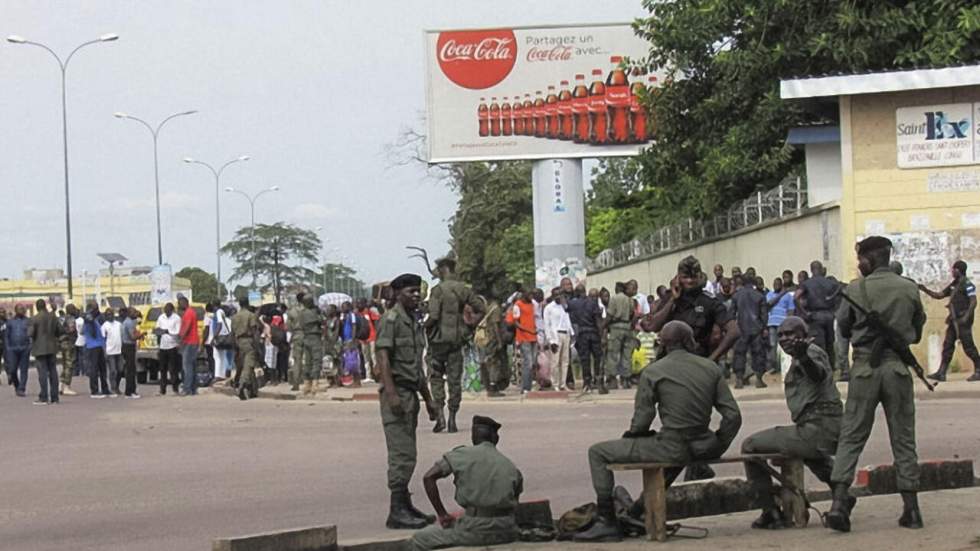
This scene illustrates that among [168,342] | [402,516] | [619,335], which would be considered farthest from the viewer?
[168,342]

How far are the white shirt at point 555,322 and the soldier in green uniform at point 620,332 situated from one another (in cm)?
77

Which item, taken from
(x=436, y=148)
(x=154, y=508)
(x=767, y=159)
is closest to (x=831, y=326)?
(x=767, y=159)

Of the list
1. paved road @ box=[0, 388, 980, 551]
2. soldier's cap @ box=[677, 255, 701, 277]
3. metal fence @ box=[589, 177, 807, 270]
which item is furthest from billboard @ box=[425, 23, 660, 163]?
soldier's cap @ box=[677, 255, 701, 277]

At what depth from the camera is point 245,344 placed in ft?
84.4

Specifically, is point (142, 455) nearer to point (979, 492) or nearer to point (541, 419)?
point (541, 419)

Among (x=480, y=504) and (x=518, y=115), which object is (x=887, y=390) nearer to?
(x=480, y=504)

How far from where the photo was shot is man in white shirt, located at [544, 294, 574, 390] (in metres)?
24.7

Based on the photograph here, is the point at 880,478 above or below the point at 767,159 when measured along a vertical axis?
below

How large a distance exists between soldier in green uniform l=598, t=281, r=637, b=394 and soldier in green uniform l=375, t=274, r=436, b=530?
1304 cm

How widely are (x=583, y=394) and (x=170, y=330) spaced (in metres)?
8.33

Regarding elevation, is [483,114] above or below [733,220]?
above

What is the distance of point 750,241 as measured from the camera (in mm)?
29703

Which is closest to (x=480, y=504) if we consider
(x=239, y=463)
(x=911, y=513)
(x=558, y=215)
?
(x=911, y=513)

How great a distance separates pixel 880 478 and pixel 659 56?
22.5 meters
